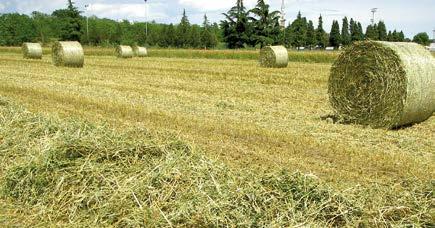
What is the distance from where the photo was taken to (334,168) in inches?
267

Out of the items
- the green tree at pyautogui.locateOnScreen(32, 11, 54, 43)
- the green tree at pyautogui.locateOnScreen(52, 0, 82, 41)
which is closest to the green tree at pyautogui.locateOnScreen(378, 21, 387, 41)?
the green tree at pyautogui.locateOnScreen(52, 0, 82, 41)

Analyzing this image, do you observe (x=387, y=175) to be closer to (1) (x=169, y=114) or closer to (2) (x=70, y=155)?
(2) (x=70, y=155)

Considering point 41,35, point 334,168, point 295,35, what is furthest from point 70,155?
point 41,35

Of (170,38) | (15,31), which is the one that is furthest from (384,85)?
(15,31)

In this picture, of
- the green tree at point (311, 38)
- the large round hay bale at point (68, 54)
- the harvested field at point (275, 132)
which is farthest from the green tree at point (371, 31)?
A: the harvested field at point (275, 132)

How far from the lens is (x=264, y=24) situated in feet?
235

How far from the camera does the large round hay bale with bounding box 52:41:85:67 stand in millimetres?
26219

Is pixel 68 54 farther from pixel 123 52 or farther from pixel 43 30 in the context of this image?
pixel 43 30

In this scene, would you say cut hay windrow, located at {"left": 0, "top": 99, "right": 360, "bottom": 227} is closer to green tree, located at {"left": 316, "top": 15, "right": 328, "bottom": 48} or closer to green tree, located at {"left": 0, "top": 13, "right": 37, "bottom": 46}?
green tree, located at {"left": 0, "top": 13, "right": 37, "bottom": 46}

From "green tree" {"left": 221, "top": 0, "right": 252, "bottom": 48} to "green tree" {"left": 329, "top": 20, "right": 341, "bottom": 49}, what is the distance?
36.0 meters

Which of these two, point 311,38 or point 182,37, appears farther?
point 311,38

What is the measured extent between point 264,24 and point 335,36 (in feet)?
129

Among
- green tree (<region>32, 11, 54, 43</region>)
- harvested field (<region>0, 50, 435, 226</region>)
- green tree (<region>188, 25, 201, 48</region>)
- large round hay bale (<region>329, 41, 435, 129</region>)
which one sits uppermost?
green tree (<region>32, 11, 54, 43</region>)

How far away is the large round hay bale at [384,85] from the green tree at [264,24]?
6073 cm
